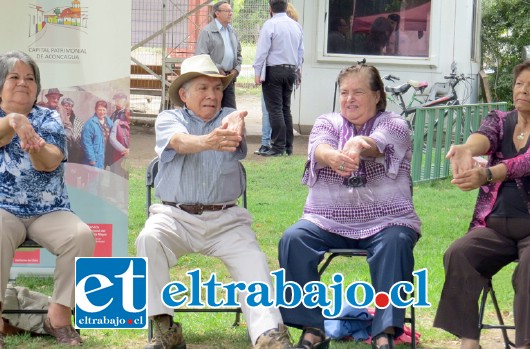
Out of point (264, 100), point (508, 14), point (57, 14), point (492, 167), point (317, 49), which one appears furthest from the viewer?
point (508, 14)

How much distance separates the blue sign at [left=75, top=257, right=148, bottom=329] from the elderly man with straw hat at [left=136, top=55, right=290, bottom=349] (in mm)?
178

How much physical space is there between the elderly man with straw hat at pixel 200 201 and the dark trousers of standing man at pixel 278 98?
674 cm

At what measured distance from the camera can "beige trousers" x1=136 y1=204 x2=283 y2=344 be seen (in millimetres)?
4938

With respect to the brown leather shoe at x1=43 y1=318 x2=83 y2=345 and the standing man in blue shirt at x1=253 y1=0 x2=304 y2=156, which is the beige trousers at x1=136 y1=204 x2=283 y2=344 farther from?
the standing man in blue shirt at x1=253 y1=0 x2=304 y2=156

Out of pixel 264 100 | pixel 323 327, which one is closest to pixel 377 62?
pixel 264 100

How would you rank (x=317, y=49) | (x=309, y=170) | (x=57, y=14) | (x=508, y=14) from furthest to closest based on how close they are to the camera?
(x=508, y=14) → (x=317, y=49) → (x=57, y=14) → (x=309, y=170)

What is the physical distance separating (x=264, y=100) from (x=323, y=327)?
769cm

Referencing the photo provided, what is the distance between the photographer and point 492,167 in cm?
500

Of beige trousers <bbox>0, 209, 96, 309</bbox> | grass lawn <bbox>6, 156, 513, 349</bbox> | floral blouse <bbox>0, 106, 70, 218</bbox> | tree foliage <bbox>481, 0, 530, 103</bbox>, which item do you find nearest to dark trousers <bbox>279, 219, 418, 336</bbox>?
grass lawn <bbox>6, 156, 513, 349</bbox>

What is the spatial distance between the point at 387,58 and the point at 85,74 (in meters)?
8.87

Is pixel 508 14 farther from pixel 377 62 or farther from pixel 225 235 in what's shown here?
pixel 225 235

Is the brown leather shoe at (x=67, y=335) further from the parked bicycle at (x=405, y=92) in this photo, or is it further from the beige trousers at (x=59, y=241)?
the parked bicycle at (x=405, y=92)

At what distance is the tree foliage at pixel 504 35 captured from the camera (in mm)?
19359

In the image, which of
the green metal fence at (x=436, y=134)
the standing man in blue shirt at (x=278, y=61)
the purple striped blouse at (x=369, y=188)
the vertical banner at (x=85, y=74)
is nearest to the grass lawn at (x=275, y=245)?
the green metal fence at (x=436, y=134)
